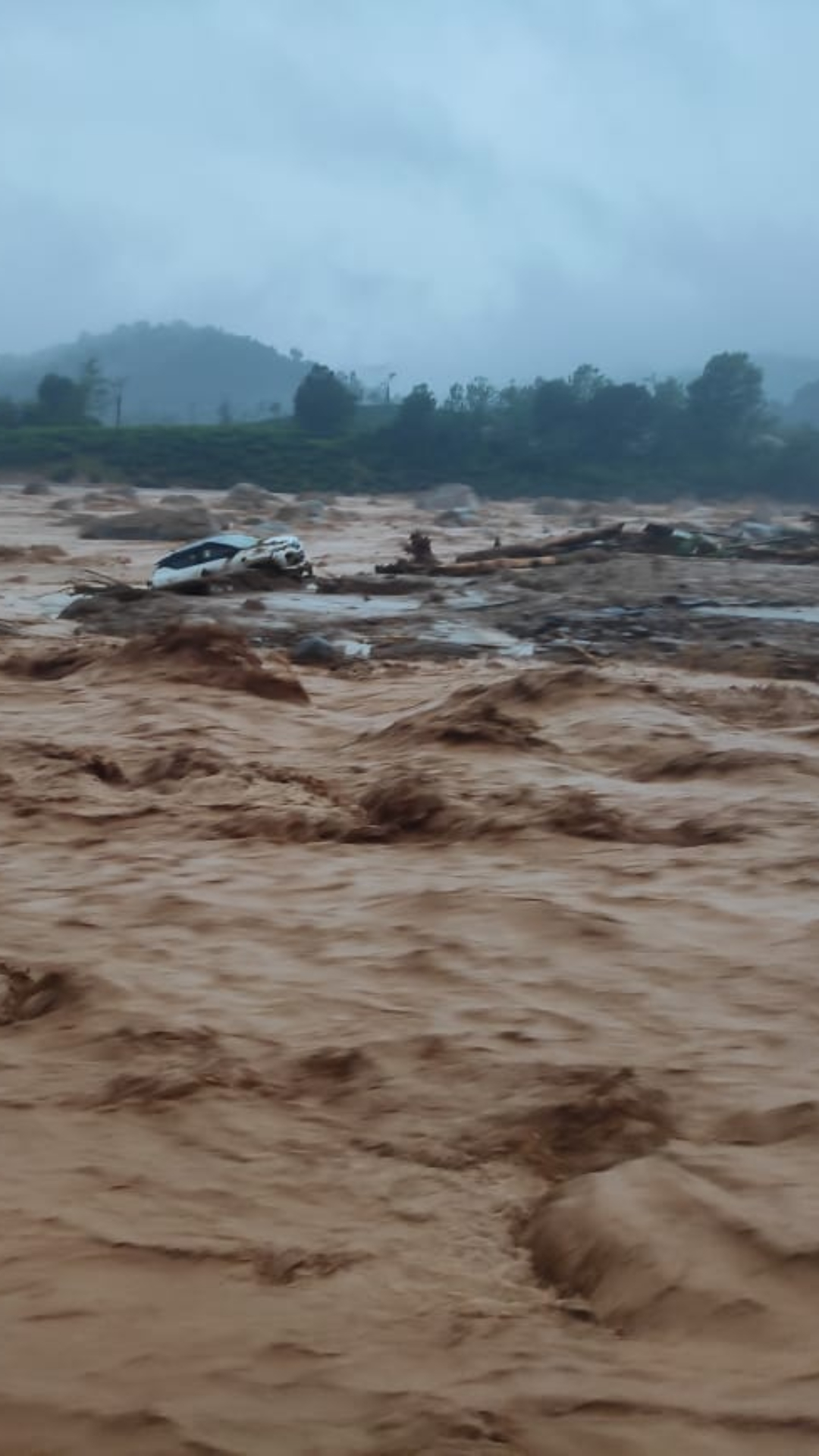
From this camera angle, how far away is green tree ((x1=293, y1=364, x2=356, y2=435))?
225 feet

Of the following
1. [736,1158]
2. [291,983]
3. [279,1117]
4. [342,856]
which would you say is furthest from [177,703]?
[736,1158]

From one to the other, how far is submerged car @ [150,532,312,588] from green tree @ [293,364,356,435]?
49.8 m

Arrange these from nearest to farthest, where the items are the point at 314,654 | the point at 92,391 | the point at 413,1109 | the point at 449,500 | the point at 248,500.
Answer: the point at 413,1109
the point at 314,654
the point at 248,500
the point at 449,500
the point at 92,391

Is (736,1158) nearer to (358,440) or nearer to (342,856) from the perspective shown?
(342,856)

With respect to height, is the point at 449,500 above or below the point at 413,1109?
above

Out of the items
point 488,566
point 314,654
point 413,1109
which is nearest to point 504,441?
point 488,566

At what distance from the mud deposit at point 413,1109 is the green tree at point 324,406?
2463 inches

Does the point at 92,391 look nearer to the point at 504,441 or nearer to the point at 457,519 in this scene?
the point at 504,441

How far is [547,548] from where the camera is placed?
75.0ft

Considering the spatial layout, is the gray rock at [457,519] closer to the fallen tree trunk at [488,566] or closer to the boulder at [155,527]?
the boulder at [155,527]

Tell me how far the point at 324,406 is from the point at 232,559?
170 ft

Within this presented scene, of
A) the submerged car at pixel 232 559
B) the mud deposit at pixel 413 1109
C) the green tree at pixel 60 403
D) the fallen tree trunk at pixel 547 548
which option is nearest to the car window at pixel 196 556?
the submerged car at pixel 232 559

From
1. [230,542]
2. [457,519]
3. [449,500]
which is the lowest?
[230,542]

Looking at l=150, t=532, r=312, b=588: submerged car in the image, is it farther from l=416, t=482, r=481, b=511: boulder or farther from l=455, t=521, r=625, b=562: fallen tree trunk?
l=416, t=482, r=481, b=511: boulder
